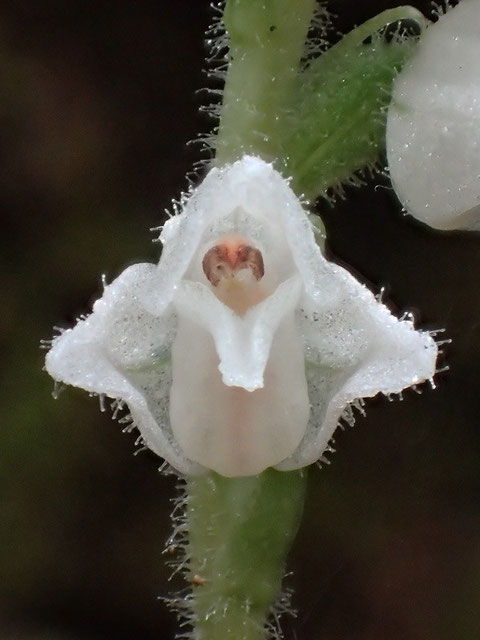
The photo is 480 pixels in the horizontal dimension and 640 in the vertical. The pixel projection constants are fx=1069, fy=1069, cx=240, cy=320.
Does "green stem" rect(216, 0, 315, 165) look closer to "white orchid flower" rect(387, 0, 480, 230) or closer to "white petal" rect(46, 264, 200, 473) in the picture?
"white orchid flower" rect(387, 0, 480, 230)

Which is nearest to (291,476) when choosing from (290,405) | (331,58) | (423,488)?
(290,405)

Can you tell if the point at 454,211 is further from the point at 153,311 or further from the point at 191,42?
the point at 191,42

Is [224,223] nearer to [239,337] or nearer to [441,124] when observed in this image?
[239,337]

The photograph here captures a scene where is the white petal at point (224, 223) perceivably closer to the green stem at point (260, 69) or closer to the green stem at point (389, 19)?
the green stem at point (260, 69)

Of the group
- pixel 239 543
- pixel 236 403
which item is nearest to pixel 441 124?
pixel 236 403

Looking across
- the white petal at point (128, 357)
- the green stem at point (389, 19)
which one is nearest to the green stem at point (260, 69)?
the green stem at point (389, 19)

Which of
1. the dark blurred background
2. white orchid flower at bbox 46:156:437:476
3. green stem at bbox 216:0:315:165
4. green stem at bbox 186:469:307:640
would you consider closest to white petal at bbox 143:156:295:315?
white orchid flower at bbox 46:156:437:476

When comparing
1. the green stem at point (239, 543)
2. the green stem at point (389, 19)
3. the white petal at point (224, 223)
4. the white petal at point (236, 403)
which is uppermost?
the green stem at point (389, 19)
